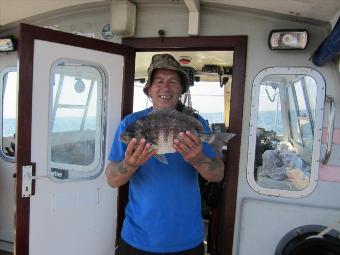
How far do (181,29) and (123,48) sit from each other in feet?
1.99

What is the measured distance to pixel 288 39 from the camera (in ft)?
9.62

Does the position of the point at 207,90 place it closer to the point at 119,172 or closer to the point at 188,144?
the point at 119,172

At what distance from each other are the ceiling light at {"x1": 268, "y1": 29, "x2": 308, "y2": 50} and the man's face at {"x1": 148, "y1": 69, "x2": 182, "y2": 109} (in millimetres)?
1125

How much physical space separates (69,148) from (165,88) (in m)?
1.36

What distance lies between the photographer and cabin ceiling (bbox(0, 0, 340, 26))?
8.65ft

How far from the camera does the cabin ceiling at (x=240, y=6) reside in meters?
2.64

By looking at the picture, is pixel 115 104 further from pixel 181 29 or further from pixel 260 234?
pixel 260 234

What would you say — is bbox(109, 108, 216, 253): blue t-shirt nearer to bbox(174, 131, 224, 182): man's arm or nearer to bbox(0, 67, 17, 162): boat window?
bbox(174, 131, 224, 182): man's arm

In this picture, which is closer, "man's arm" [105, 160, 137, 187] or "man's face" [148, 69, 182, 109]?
"man's arm" [105, 160, 137, 187]

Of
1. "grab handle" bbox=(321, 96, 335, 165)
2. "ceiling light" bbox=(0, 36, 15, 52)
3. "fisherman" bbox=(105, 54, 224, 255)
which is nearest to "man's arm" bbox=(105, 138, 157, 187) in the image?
Answer: "fisherman" bbox=(105, 54, 224, 255)

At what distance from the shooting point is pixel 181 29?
10.9 feet

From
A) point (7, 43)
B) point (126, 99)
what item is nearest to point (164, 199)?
point (126, 99)

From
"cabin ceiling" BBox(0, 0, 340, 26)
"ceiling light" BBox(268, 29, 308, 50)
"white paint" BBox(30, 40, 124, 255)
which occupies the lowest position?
"white paint" BBox(30, 40, 124, 255)

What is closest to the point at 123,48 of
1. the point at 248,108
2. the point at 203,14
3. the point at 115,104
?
the point at 115,104
